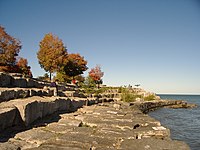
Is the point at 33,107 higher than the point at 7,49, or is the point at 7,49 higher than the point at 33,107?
the point at 7,49

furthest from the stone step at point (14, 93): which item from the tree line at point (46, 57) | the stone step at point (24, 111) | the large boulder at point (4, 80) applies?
the tree line at point (46, 57)

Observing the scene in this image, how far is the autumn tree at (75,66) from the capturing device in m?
42.8

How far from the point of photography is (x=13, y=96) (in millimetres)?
6984

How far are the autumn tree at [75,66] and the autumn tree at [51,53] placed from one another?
22.7ft

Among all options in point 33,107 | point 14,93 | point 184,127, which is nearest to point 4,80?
point 14,93

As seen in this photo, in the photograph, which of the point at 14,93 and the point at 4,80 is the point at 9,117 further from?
the point at 4,80

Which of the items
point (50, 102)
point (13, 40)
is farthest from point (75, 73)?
point (50, 102)

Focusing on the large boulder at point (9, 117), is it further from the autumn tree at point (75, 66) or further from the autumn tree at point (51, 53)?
the autumn tree at point (75, 66)

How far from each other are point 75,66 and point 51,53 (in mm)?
11537

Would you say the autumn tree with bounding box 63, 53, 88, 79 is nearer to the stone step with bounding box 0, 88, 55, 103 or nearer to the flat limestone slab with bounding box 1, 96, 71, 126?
the stone step with bounding box 0, 88, 55, 103

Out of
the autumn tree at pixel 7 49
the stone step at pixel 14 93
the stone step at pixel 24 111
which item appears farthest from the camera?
the autumn tree at pixel 7 49

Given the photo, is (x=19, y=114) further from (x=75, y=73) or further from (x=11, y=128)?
(x=75, y=73)

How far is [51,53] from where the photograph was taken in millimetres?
33719

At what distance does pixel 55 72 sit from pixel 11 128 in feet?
102
